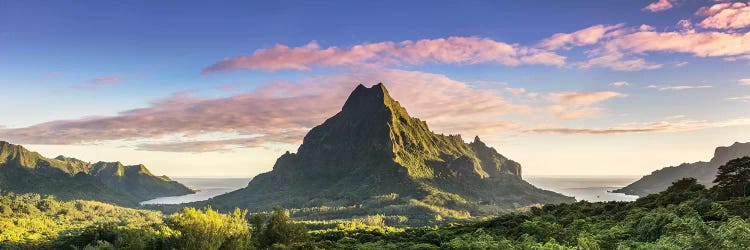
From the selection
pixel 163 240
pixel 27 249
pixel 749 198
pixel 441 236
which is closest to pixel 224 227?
pixel 163 240

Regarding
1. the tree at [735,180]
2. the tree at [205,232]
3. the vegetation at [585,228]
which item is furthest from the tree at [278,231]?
the tree at [735,180]

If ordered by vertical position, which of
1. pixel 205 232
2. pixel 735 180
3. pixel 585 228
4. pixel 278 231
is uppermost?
pixel 735 180

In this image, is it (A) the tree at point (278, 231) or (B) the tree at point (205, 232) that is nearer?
(B) the tree at point (205, 232)

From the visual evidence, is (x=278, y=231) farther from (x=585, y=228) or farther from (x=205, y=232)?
(x=585, y=228)

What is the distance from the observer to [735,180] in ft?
154

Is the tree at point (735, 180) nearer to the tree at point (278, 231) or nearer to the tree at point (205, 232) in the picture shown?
the tree at point (278, 231)

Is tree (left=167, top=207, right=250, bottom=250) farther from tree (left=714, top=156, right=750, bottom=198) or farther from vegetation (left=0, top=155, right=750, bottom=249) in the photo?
tree (left=714, top=156, right=750, bottom=198)

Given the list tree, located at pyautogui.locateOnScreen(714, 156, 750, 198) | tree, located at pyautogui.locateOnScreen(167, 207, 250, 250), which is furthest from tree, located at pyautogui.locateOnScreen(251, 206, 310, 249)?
tree, located at pyautogui.locateOnScreen(714, 156, 750, 198)

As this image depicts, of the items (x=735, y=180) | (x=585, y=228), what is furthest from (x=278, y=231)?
(x=735, y=180)

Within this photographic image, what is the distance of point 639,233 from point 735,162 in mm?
25736

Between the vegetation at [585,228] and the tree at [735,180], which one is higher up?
the tree at [735,180]

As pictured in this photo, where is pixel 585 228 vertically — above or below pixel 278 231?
above

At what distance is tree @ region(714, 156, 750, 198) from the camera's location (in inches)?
1780

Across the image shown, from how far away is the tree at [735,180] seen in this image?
4522 centimetres
